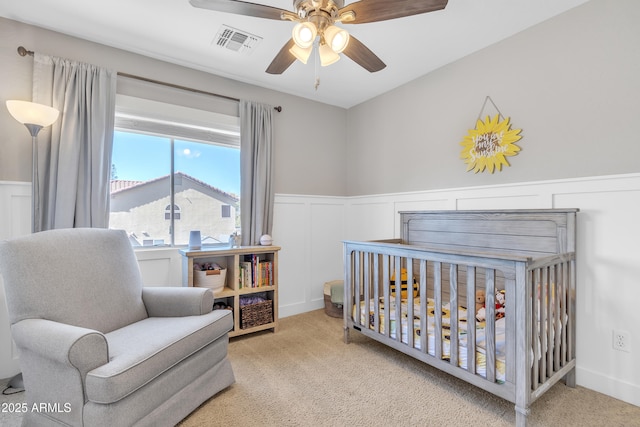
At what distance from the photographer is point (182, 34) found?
7.38 ft

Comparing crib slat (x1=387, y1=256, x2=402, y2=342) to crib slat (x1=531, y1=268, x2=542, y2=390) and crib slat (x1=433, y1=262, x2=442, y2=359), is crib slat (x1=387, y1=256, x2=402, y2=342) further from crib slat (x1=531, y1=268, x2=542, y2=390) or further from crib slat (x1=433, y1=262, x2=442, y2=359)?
crib slat (x1=531, y1=268, x2=542, y2=390)

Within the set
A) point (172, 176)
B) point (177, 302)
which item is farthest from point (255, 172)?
point (177, 302)

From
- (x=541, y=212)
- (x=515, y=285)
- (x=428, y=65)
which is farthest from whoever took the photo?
(x=428, y=65)

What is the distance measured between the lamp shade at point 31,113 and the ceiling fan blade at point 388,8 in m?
1.89

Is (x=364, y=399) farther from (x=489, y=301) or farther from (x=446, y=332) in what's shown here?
(x=489, y=301)

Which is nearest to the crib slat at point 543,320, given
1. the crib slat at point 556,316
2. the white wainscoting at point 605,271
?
the crib slat at point 556,316

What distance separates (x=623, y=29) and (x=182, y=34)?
289cm

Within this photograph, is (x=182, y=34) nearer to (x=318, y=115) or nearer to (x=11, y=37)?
(x=11, y=37)

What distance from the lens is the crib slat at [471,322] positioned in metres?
1.67

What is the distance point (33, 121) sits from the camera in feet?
6.02

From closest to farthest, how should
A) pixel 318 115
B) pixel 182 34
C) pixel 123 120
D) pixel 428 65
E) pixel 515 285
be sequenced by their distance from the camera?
pixel 515 285 < pixel 182 34 < pixel 123 120 < pixel 428 65 < pixel 318 115

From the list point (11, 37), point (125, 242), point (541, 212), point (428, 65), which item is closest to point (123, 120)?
point (11, 37)

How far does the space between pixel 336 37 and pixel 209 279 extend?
2065 mm

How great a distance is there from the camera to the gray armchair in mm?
1253
